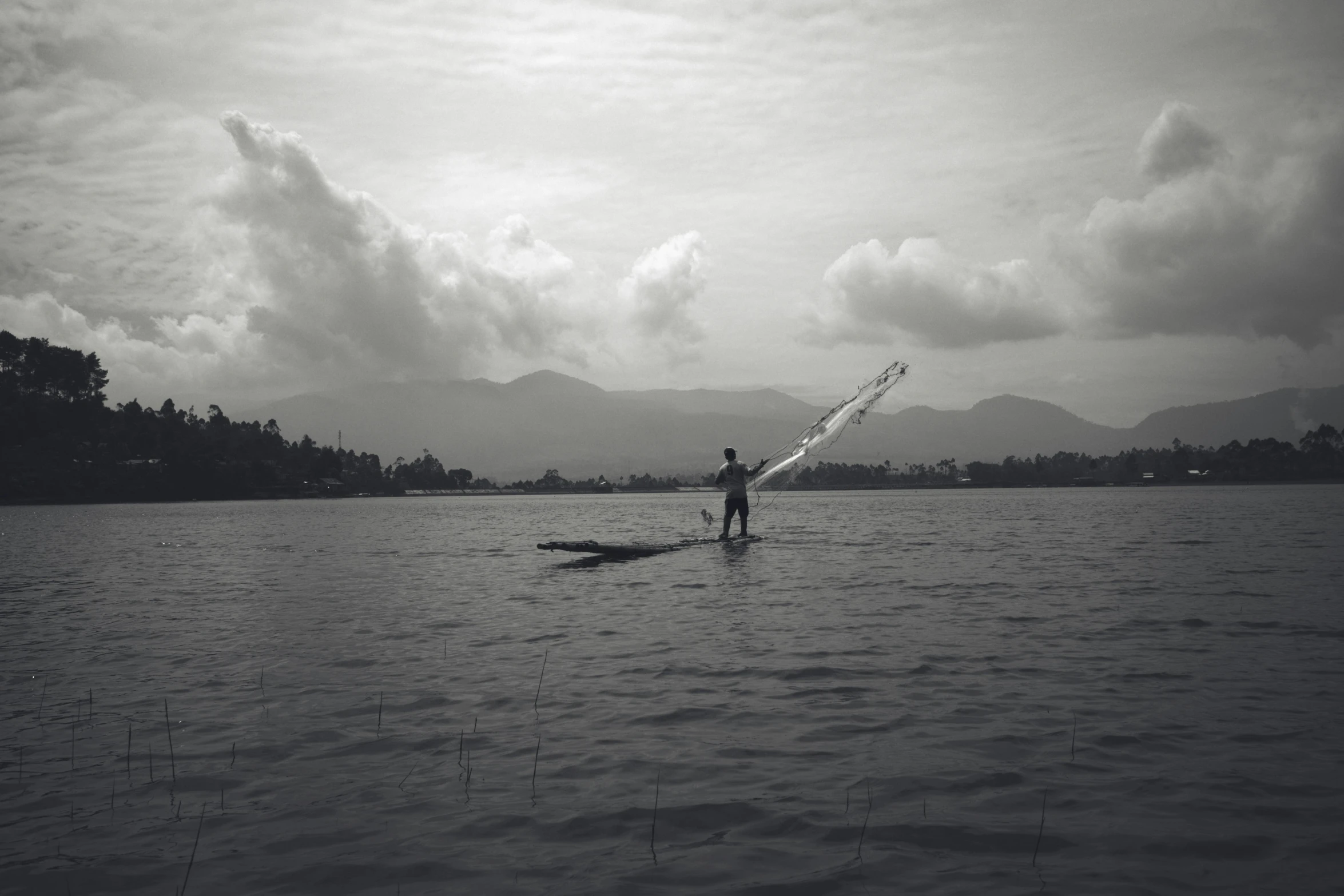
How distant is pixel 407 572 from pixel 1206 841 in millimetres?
27372

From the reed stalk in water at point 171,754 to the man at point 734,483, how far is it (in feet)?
84.4

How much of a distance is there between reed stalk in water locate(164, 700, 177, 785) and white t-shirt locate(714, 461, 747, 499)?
87.4 ft

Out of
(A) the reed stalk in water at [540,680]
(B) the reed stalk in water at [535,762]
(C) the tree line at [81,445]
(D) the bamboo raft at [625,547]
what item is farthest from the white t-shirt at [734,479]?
(C) the tree line at [81,445]

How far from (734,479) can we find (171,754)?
28.9 meters

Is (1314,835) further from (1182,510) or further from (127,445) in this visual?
(127,445)

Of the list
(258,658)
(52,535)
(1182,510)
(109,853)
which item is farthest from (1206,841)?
(1182,510)

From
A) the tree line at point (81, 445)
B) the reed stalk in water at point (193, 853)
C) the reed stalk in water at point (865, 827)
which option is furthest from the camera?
the tree line at point (81, 445)

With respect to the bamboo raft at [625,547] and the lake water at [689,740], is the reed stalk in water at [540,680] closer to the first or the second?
the lake water at [689,740]

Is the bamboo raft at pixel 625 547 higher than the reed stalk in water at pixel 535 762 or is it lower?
higher

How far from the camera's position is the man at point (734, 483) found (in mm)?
36969

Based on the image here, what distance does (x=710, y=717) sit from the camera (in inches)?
428

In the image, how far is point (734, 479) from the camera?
1479 inches

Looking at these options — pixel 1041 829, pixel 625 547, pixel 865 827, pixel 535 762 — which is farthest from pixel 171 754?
pixel 625 547

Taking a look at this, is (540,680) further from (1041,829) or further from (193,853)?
(1041,829)
